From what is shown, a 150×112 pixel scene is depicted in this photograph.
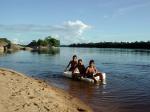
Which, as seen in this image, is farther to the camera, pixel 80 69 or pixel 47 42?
pixel 47 42

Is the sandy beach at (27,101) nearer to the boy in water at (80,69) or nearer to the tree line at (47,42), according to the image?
the boy in water at (80,69)

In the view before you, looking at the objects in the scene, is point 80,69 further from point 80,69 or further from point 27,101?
point 27,101

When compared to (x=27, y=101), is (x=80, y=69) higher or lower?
higher

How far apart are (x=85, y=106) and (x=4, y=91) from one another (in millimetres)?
3828

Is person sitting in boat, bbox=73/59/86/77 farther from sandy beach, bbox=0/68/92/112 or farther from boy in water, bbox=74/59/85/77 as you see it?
sandy beach, bbox=0/68/92/112

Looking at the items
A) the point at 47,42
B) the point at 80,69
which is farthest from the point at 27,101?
the point at 47,42

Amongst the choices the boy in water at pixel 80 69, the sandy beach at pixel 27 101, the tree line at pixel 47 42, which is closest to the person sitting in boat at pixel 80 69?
the boy in water at pixel 80 69

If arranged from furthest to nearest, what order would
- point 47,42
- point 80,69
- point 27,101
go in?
point 47,42 → point 80,69 → point 27,101

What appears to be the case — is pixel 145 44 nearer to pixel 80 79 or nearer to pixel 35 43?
pixel 35 43

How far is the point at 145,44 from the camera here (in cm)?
19638

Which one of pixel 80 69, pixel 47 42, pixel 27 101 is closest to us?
pixel 27 101

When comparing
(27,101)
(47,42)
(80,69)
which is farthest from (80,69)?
(47,42)

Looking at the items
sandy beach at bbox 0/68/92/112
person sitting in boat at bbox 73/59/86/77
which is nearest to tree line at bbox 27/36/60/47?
person sitting in boat at bbox 73/59/86/77

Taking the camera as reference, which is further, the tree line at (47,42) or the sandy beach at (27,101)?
the tree line at (47,42)
